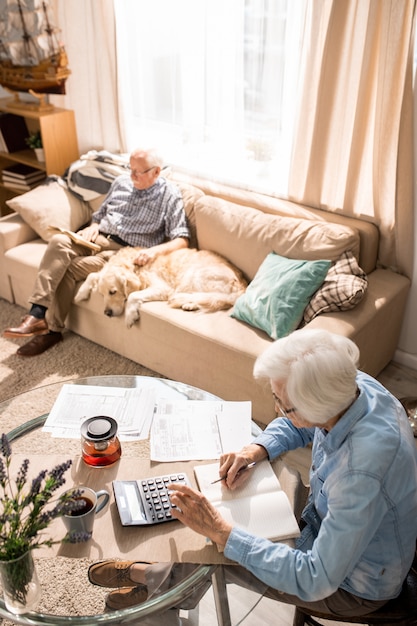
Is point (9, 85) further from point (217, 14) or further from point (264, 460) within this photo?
point (264, 460)

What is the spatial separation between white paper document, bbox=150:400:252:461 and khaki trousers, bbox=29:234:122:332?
1487 millimetres

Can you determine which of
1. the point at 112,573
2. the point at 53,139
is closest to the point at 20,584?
the point at 112,573

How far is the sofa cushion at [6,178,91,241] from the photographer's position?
3.38 meters

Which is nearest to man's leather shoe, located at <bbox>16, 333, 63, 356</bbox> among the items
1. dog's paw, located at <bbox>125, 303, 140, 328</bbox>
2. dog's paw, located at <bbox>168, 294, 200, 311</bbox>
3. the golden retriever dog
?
the golden retriever dog

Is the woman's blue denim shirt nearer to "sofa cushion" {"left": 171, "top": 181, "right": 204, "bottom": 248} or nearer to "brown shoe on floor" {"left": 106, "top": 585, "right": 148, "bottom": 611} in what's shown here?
"brown shoe on floor" {"left": 106, "top": 585, "right": 148, "bottom": 611}

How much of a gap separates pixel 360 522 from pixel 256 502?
1.06 feet

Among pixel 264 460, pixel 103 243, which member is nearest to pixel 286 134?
pixel 103 243

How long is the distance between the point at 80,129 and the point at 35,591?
11.5ft

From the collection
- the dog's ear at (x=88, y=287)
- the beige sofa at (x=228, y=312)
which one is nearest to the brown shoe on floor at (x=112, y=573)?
the beige sofa at (x=228, y=312)

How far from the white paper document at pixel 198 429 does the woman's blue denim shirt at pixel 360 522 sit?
351mm

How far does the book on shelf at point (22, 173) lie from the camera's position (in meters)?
4.02

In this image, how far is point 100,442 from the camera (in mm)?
1530

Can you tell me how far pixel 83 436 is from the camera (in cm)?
154

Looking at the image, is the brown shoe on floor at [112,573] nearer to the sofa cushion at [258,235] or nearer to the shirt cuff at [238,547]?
the shirt cuff at [238,547]
